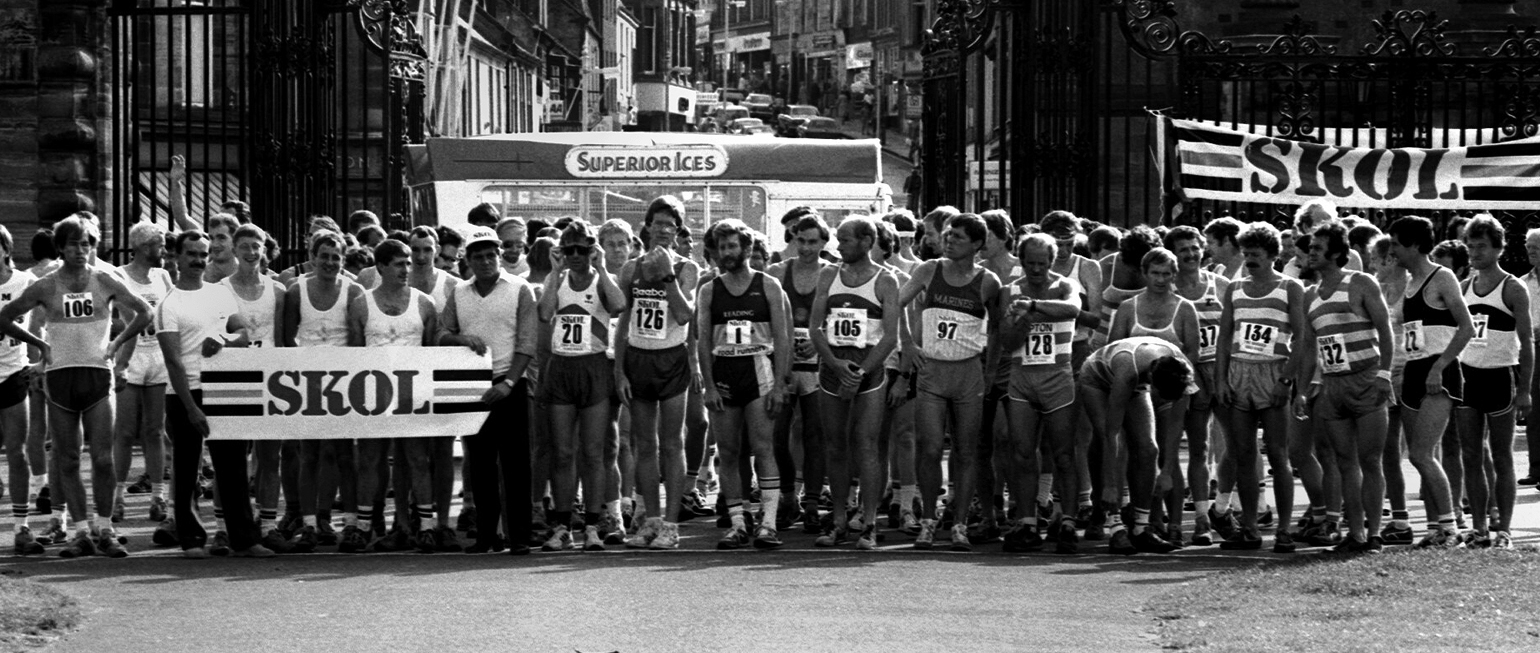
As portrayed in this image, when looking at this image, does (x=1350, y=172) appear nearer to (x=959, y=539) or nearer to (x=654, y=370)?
(x=959, y=539)

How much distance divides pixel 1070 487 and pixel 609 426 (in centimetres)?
244

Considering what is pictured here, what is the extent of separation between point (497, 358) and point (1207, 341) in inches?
145

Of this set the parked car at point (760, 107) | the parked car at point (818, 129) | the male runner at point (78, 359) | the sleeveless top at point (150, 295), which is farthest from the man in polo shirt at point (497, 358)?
the parked car at point (760, 107)

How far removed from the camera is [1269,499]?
572 inches

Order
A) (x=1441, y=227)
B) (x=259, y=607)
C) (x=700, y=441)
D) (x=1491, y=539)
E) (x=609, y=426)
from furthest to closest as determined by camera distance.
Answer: (x=1441, y=227) < (x=700, y=441) < (x=609, y=426) < (x=1491, y=539) < (x=259, y=607)

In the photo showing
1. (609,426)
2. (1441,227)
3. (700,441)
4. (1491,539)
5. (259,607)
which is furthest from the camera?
(1441,227)

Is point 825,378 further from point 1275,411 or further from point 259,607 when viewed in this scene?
point 259,607

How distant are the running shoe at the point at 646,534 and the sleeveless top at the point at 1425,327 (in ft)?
12.8

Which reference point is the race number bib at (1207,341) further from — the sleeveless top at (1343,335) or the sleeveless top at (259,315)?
the sleeveless top at (259,315)

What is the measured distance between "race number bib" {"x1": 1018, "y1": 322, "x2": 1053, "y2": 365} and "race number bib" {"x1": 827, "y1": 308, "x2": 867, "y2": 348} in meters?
0.85

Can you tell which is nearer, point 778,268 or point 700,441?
point 778,268

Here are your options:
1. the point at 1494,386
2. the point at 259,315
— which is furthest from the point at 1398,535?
the point at 259,315

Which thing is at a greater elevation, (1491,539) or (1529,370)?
(1529,370)

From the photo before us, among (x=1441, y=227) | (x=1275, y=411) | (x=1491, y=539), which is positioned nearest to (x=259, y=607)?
(x=1275, y=411)
